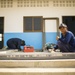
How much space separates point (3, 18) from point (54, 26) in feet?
8.83

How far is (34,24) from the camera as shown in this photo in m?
9.27

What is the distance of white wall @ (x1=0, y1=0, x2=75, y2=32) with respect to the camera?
30.4 feet

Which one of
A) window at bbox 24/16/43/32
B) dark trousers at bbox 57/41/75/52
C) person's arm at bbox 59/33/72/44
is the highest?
window at bbox 24/16/43/32

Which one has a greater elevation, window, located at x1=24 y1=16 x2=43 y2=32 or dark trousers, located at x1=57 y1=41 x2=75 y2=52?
window, located at x1=24 y1=16 x2=43 y2=32

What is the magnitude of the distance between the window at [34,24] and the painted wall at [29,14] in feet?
0.65

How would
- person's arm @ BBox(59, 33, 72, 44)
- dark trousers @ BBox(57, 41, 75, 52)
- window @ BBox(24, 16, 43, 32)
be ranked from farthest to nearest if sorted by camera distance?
window @ BBox(24, 16, 43, 32), dark trousers @ BBox(57, 41, 75, 52), person's arm @ BBox(59, 33, 72, 44)

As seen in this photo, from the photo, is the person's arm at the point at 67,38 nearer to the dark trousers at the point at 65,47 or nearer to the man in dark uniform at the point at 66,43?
the man in dark uniform at the point at 66,43

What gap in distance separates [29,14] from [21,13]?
0.42 metres

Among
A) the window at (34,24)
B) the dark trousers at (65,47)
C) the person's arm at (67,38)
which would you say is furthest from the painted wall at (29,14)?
the person's arm at (67,38)

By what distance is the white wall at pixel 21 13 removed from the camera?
30.4ft

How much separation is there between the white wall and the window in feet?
0.68

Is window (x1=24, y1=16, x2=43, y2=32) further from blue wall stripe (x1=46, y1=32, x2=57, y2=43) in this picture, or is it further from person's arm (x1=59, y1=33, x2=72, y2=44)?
person's arm (x1=59, y1=33, x2=72, y2=44)

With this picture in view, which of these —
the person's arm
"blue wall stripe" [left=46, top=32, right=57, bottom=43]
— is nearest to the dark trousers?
the person's arm

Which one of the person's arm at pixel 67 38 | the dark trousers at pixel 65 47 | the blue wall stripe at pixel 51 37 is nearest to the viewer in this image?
the person's arm at pixel 67 38
